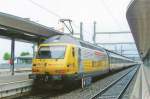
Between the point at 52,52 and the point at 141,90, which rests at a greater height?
the point at 52,52

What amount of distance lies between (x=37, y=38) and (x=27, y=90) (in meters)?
3.29

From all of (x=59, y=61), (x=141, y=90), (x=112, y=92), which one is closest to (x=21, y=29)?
(x=59, y=61)

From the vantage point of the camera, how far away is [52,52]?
21.4m

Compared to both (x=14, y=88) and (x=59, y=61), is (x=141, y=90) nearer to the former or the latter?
(x=59, y=61)

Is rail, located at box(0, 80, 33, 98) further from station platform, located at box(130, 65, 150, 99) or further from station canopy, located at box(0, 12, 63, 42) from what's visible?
station platform, located at box(130, 65, 150, 99)

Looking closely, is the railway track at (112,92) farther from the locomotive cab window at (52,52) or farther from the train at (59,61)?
the locomotive cab window at (52,52)

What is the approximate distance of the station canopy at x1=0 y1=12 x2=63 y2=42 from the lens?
1722 cm

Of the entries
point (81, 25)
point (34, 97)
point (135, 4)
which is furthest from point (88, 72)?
point (81, 25)

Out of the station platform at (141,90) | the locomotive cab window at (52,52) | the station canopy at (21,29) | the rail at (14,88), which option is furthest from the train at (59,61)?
the station platform at (141,90)

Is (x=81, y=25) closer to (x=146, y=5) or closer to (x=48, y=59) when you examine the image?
(x=48, y=59)

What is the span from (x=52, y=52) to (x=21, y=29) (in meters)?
3.08

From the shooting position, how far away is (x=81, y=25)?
44.3 meters

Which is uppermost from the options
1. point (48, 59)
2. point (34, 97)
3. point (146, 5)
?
point (146, 5)

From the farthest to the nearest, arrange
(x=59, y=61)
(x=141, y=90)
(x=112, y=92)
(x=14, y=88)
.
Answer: (x=112, y=92) → (x=141, y=90) → (x=59, y=61) → (x=14, y=88)
